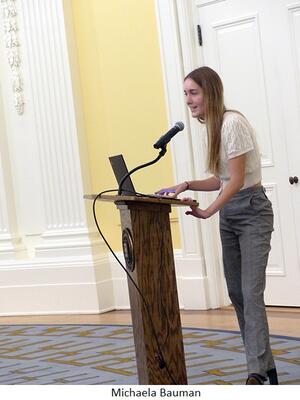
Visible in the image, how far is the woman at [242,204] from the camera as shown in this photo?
3.95 metres

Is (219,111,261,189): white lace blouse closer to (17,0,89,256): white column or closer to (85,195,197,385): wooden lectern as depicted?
(85,195,197,385): wooden lectern

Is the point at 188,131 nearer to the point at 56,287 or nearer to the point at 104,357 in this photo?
the point at 56,287

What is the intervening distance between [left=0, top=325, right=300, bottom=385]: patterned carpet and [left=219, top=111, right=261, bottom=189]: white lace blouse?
1022 mm

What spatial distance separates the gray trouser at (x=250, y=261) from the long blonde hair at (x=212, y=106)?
0.23 metres

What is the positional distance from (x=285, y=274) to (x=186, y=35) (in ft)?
6.42

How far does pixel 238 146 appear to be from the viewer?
397cm

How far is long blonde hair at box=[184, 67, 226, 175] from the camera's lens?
13.2 feet

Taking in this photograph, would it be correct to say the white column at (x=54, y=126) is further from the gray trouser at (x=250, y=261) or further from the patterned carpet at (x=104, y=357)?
the gray trouser at (x=250, y=261)

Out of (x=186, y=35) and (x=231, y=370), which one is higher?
(x=186, y=35)

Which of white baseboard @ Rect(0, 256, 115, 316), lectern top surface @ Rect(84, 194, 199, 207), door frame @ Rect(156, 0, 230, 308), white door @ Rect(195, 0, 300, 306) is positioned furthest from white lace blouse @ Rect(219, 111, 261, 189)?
white baseboard @ Rect(0, 256, 115, 316)

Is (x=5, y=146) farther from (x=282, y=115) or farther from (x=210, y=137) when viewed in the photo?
(x=210, y=137)

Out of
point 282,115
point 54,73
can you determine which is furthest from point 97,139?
point 282,115

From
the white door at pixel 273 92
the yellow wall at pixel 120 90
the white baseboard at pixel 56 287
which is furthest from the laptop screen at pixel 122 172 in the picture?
the white baseboard at pixel 56 287

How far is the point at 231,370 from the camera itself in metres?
4.79
